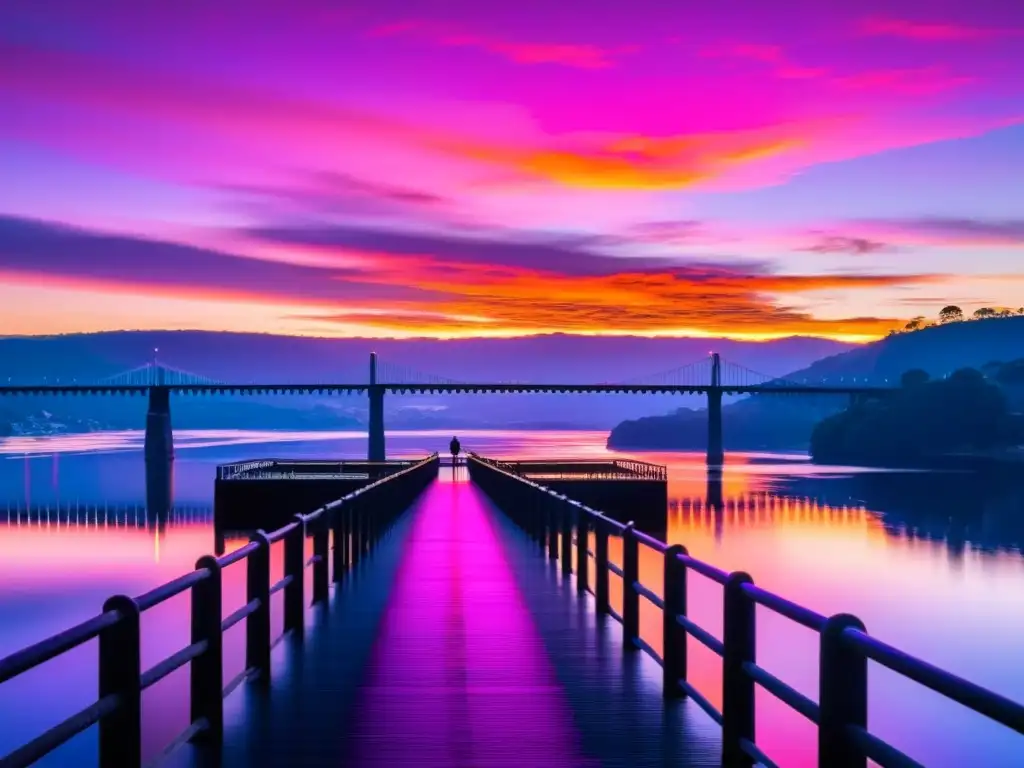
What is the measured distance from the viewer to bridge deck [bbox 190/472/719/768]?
7492 millimetres

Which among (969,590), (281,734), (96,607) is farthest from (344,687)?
(969,590)

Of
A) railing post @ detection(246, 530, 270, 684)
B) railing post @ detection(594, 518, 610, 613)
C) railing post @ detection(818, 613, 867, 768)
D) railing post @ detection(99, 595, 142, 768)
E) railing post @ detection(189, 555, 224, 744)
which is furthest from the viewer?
railing post @ detection(594, 518, 610, 613)

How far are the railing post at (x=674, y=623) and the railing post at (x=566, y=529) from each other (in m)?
6.26

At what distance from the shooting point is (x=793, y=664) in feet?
105

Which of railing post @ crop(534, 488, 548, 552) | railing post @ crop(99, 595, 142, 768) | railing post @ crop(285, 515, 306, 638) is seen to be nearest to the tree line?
railing post @ crop(534, 488, 548, 552)

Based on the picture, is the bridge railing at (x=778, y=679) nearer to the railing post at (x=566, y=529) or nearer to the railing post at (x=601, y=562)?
the railing post at (x=601, y=562)

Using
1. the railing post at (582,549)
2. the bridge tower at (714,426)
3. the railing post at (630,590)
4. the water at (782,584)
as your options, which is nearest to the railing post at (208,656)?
the railing post at (630,590)

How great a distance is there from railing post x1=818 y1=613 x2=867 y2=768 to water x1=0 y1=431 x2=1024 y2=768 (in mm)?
19324

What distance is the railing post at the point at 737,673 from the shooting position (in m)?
6.77

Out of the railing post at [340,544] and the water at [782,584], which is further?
the water at [782,584]

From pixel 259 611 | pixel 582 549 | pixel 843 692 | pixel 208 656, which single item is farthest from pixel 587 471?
pixel 843 692

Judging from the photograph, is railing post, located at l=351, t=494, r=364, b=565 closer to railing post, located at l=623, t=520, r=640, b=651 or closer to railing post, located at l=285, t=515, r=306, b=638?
railing post, located at l=285, t=515, r=306, b=638

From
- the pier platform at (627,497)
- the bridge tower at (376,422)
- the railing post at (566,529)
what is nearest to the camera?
the railing post at (566,529)

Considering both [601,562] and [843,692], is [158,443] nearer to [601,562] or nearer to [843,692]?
[601,562]
